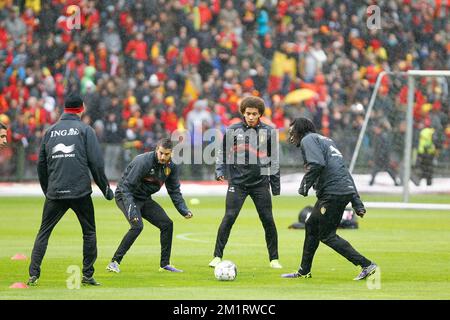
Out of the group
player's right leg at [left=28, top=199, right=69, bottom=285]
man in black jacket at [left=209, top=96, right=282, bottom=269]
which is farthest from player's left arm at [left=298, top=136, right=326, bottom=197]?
player's right leg at [left=28, top=199, right=69, bottom=285]

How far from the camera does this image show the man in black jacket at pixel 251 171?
49.9 ft

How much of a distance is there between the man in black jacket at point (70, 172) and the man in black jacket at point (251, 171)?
2715 millimetres

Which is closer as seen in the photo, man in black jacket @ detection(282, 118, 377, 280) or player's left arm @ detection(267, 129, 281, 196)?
man in black jacket @ detection(282, 118, 377, 280)

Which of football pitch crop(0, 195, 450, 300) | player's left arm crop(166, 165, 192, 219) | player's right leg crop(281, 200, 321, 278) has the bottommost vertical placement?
football pitch crop(0, 195, 450, 300)

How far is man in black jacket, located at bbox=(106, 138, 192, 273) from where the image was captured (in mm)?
14484

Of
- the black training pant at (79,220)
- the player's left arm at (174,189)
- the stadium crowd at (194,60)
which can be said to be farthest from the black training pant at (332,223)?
the stadium crowd at (194,60)

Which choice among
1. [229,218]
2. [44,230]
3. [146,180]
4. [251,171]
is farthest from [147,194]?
[44,230]

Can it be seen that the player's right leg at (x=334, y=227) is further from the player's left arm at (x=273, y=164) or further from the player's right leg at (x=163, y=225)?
the player's right leg at (x=163, y=225)

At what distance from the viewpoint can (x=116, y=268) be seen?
47.8ft

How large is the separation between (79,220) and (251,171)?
124 inches

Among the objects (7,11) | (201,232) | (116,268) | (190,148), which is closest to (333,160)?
(116,268)

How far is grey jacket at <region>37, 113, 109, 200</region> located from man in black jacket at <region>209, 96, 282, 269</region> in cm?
277

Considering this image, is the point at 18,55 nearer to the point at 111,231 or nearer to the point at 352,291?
the point at 111,231

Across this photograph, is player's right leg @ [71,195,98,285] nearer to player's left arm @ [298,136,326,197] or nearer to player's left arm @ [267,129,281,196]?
player's left arm @ [298,136,326,197]
